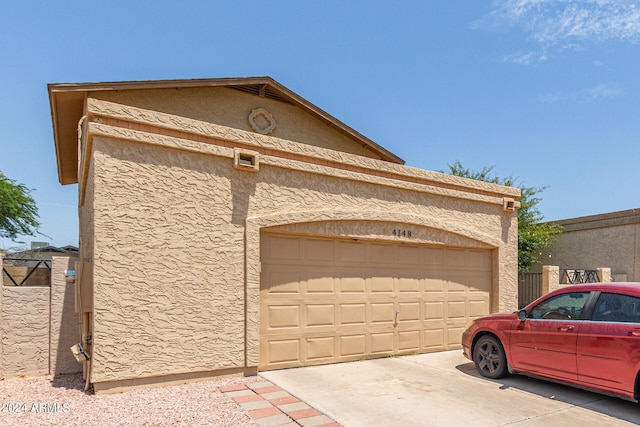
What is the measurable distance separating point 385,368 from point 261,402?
2.87 m

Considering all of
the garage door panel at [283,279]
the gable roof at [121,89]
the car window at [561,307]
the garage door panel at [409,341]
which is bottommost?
the garage door panel at [409,341]

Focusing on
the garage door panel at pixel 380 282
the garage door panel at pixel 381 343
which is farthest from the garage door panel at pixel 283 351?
the garage door panel at pixel 380 282

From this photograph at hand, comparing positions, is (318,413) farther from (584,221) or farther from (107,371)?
(584,221)

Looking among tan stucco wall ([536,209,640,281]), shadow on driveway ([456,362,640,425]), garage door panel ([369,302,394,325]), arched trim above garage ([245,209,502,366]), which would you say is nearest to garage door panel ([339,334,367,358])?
garage door panel ([369,302,394,325])

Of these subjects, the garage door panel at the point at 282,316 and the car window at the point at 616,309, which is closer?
the car window at the point at 616,309

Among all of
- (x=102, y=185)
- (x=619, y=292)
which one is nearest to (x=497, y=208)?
(x=619, y=292)

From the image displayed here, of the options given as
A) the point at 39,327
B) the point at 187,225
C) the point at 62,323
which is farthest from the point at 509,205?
the point at 39,327

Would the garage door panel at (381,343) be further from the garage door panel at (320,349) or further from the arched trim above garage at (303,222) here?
the arched trim above garage at (303,222)

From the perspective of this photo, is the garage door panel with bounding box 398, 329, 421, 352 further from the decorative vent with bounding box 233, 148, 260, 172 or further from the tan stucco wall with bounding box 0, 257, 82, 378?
the tan stucco wall with bounding box 0, 257, 82, 378

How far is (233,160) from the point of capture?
711 centimetres

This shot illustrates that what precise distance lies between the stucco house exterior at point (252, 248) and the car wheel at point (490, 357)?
1.72 metres

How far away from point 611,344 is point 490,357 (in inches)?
83.2

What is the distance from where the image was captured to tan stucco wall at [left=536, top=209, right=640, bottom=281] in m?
15.7

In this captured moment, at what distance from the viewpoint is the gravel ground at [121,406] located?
4977 mm
